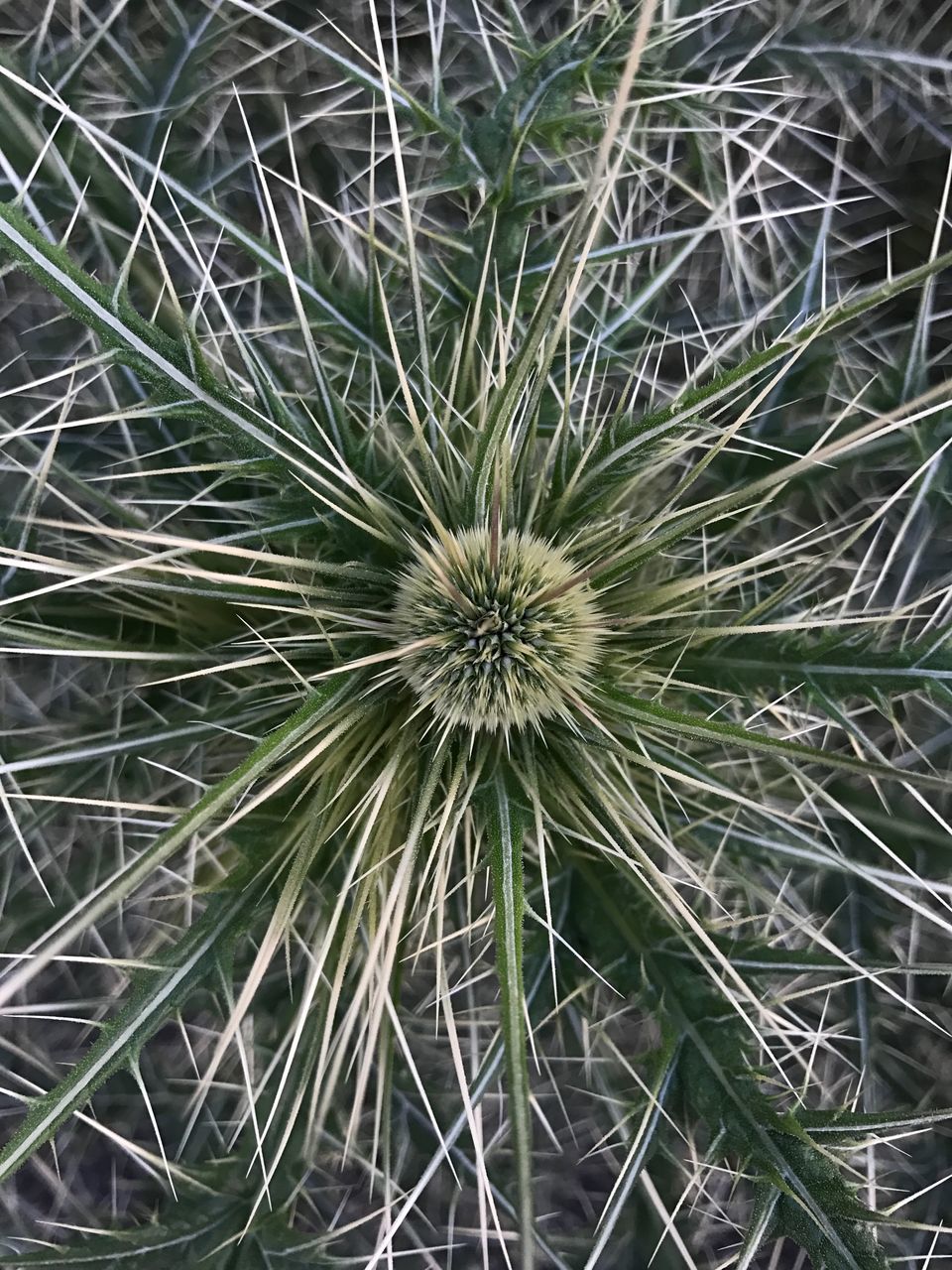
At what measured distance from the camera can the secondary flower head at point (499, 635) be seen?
2.42 ft

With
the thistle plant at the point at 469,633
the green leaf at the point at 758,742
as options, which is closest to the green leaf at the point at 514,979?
the thistle plant at the point at 469,633

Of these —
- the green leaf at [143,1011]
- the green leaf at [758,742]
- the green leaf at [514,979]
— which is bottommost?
the green leaf at [143,1011]

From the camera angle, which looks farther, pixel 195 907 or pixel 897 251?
pixel 897 251

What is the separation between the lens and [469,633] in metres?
0.75

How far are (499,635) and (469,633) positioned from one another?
0.03m

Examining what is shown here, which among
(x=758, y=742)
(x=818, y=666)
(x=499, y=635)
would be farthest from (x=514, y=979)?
(x=818, y=666)

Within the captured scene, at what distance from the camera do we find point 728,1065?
0.79m

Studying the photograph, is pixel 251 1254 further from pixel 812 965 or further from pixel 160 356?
pixel 160 356

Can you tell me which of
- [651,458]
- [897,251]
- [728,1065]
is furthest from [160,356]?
[897,251]

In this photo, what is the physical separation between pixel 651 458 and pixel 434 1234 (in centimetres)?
113

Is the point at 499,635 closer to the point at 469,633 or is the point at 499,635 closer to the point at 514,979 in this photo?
the point at 469,633

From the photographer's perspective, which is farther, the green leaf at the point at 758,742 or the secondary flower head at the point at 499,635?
the secondary flower head at the point at 499,635

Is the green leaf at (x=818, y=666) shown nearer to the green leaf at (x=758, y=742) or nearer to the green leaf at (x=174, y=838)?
the green leaf at (x=758, y=742)

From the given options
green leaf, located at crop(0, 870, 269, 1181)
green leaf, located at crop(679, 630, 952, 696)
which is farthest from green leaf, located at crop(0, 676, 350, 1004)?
green leaf, located at crop(679, 630, 952, 696)
